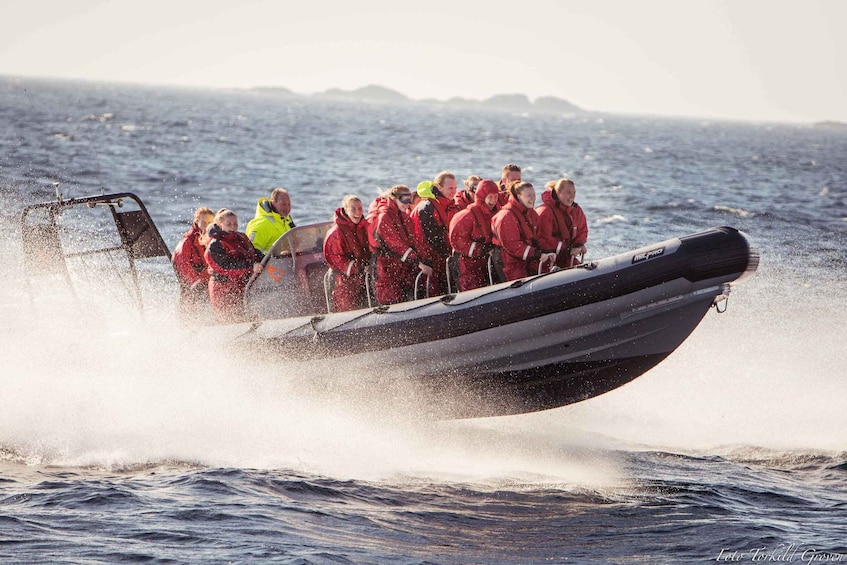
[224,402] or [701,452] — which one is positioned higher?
[224,402]

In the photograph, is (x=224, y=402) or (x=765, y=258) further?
(x=765, y=258)

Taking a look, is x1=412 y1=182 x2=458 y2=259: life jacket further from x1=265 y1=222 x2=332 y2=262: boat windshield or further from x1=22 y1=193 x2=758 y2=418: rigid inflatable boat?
x1=265 y1=222 x2=332 y2=262: boat windshield

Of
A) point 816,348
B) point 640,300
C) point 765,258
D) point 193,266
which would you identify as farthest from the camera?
point 765,258

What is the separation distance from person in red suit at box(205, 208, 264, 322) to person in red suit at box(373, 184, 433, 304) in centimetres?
99

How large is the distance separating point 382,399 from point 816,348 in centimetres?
476

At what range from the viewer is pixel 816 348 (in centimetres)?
987

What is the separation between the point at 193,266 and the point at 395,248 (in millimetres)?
1701

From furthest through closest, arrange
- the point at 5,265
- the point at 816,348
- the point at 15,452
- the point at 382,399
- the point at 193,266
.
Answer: the point at 5,265
the point at 816,348
the point at 193,266
the point at 382,399
the point at 15,452

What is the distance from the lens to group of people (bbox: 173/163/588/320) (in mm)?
7352

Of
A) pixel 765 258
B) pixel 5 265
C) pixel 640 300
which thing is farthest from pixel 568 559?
pixel 765 258

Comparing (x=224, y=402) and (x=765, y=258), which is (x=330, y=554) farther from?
(x=765, y=258)

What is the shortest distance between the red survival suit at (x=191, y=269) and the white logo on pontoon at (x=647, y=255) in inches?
132

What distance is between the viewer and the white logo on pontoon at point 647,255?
6.50 metres

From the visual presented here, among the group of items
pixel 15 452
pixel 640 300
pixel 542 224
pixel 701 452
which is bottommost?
pixel 701 452
